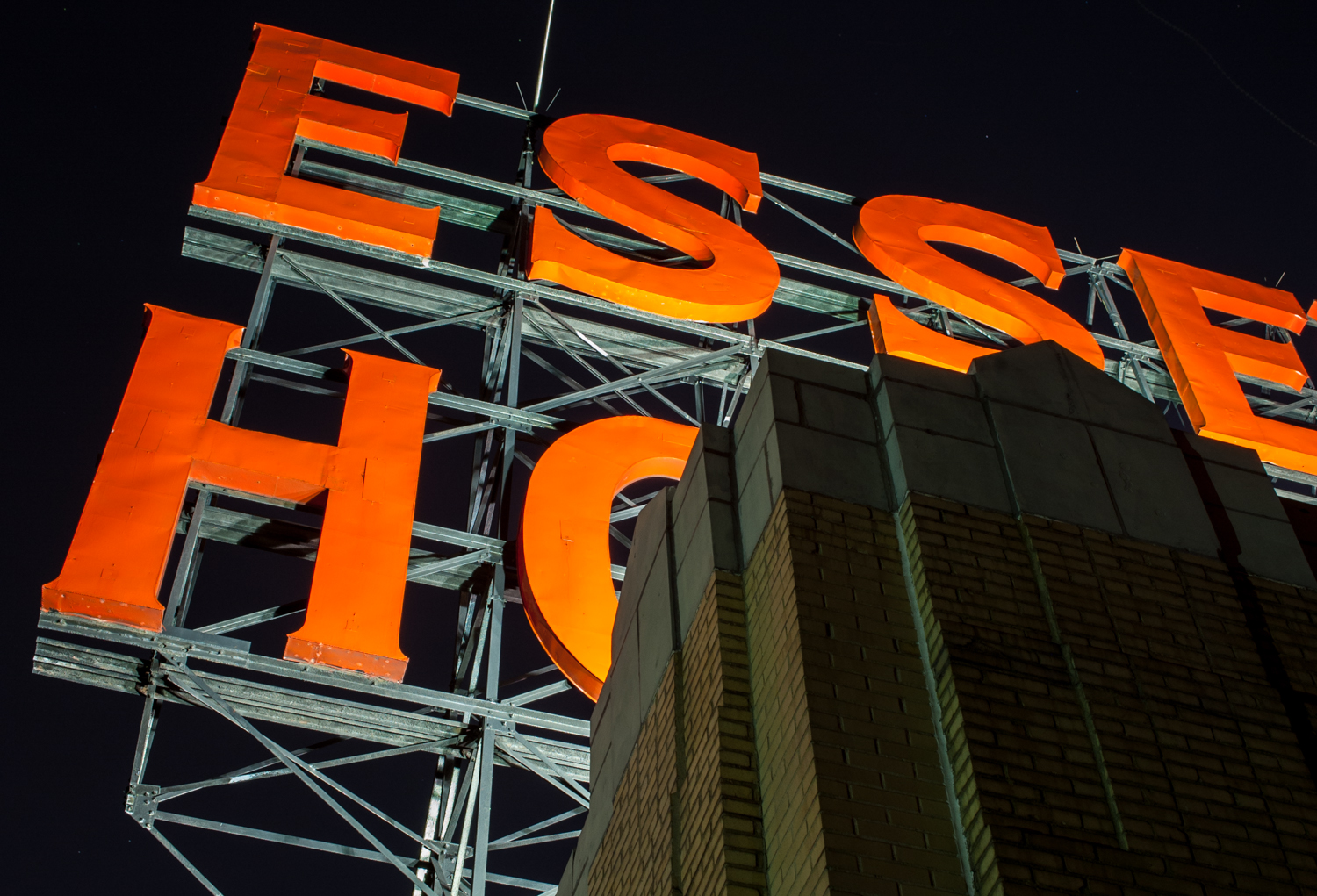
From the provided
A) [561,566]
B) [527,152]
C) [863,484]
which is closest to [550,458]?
[561,566]

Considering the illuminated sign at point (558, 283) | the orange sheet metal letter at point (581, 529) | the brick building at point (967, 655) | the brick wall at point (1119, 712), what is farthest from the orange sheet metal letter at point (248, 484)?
the brick wall at point (1119, 712)

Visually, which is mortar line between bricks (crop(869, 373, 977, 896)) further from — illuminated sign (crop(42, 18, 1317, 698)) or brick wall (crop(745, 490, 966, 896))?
illuminated sign (crop(42, 18, 1317, 698))

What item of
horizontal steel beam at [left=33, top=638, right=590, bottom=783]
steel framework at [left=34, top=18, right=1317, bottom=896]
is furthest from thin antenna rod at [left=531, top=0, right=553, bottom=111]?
horizontal steel beam at [left=33, top=638, right=590, bottom=783]

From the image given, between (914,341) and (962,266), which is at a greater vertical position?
(962,266)

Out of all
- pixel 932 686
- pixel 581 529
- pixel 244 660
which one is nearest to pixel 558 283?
pixel 581 529

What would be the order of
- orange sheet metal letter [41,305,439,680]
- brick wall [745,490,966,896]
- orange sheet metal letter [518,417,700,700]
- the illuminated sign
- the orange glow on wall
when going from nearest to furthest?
brick wall [745,490,966,896], orange sheet metal letter [41,305,439,680], the illuminated sign, orange sheet metal letter [518,417,700,700], the orange glow on wall

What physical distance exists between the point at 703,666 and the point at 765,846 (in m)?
1.13

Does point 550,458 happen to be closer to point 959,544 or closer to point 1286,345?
point 959,544

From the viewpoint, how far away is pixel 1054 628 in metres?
5.81

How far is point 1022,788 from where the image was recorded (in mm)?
5137

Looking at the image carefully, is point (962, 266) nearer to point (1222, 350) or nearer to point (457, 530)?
point (1222, 350)

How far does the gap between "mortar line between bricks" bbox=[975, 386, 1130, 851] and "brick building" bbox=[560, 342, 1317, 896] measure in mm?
11

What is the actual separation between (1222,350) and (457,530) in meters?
11.8

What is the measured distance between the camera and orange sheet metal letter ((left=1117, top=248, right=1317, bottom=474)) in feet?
59.4
